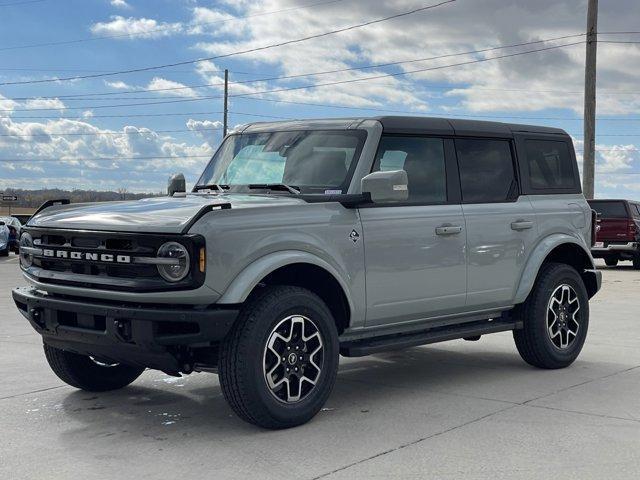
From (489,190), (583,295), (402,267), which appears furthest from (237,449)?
(583,295)

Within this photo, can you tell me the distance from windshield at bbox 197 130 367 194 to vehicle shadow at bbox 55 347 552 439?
1.58 metres

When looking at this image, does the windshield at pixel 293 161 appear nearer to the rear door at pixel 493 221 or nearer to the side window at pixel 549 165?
the rear door at pixel 493 221

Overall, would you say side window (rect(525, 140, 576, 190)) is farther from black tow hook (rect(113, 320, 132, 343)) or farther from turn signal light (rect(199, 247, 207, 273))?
black tow hook (rect(113, 320, 132, 343))

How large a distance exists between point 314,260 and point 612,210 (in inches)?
718

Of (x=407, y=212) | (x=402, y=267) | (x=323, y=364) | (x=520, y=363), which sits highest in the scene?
(x=407, y=212)

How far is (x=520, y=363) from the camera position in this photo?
772 centimetres

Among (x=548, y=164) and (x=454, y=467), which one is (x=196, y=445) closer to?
(x=454, y=467)

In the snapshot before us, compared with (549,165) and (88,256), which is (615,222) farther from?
(88,256)

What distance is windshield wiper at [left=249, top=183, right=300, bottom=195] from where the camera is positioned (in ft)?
19.5

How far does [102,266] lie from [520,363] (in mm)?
4163

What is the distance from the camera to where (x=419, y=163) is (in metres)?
6.45

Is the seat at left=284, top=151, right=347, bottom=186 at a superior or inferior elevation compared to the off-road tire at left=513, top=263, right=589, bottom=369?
superior

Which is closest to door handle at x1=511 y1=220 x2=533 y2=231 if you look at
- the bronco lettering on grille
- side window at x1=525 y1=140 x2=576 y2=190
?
side window at x1=525 y1=140 x2=576 y2=190

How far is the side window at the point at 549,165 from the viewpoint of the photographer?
745 centimetres
